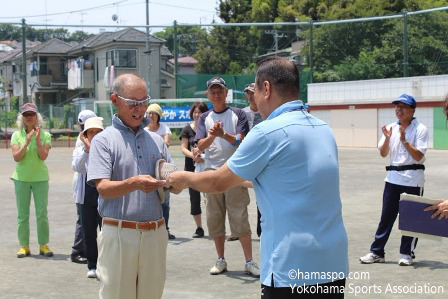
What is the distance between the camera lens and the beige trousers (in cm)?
452

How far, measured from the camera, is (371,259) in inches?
320

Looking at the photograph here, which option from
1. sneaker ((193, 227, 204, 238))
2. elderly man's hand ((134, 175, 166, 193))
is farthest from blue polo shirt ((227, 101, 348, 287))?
sneaker ((193, 227, 204, 238))

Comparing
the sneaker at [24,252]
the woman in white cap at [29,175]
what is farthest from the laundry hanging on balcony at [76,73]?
the sneaker at [24,252]

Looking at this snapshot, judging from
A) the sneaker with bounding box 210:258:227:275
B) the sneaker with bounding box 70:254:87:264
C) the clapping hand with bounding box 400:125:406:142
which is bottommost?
the sneaker with bounding box 70:254:87:264

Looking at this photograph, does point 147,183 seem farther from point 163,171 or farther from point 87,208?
point 87,208

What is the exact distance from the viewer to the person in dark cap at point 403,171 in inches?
317

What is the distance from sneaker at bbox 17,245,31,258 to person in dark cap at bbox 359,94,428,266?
14.0ft

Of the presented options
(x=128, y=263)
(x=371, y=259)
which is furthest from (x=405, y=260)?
(x=128, y=263)

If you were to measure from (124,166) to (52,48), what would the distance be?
2695 inches

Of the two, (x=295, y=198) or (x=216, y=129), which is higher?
(x=216, y=129)

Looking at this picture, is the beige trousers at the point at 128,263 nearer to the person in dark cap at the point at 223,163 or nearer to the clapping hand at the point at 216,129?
the clapping hand at the point at 216,129

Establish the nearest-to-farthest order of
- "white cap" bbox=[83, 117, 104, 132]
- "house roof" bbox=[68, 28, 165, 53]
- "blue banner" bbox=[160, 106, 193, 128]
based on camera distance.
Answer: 1. "white cap" bbox=[83, 117, 104, 132]
2. "blue banner" bbox=[160, 106, 193, 128]
3. "house roof" bbox=[68, 28, 165, 53]

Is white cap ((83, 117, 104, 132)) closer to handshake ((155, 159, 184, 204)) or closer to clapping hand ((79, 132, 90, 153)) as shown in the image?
clapping hand ((79, 132, 90, 153))

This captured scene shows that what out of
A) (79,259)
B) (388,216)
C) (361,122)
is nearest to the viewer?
(388,216)
